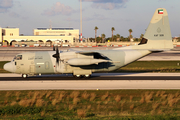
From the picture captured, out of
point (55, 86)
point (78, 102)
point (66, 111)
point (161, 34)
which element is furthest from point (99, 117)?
point (161, 34)

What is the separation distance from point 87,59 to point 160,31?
415 inches

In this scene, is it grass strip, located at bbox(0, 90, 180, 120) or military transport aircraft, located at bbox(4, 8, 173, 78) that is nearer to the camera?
grass strip, located at bbox(0, 90, 180, 120)

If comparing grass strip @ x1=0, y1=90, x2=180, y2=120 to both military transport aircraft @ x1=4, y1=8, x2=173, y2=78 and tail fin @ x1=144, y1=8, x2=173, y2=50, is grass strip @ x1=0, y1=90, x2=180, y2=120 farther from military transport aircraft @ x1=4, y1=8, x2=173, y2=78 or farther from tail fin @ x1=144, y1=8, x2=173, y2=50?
tail fin @ x1=144, y1=8, x2=173, y2=50

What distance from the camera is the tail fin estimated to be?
2864 cm

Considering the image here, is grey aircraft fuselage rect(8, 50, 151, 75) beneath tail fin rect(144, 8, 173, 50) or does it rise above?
beneath

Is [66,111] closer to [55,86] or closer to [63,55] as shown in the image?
[55,86]

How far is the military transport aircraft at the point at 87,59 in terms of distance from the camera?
27.9 metres

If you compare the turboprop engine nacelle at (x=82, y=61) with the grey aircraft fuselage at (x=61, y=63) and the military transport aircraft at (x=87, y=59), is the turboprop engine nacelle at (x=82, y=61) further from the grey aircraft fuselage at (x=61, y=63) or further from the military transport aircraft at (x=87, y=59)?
the grey aircraft fuselage at (x=61, y=63)

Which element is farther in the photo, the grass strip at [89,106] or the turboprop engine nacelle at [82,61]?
the turboprop engine nacelle at [82,61]

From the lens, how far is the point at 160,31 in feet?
95.1

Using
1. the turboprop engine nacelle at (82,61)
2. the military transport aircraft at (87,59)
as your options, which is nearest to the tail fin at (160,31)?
the military transport aircraft at (87,59)

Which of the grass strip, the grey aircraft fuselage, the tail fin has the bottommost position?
the grass strip

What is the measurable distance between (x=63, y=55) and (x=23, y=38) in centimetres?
13483

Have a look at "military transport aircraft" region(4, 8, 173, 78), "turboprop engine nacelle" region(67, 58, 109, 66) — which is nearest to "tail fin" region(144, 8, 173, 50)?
"military transport aircraft" region(4, 8, 173, 78)
